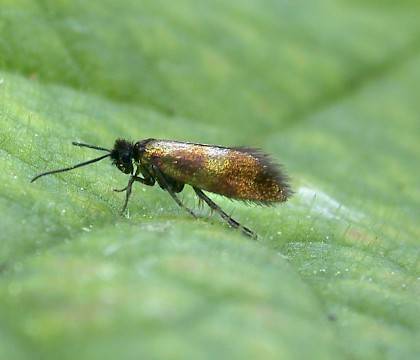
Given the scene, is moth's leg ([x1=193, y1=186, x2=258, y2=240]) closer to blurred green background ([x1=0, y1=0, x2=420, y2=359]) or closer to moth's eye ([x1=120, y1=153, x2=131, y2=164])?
blurred green background ([x1=0, y1=0, x2=420, y2=359])

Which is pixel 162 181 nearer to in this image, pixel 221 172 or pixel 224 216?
pixel 221 172

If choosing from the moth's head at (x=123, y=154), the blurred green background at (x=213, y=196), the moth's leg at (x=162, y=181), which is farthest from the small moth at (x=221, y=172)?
the blurred green background at (x=213, y=196)

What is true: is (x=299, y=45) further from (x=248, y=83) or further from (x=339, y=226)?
(x=339, y=226)

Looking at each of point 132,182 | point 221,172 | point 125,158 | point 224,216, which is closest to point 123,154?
point 125,158

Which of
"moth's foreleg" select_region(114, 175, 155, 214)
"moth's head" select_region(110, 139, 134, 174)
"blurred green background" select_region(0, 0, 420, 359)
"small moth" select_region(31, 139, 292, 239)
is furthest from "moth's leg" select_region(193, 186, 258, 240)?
"moth's head" select_region(110, 139, 134, 174)

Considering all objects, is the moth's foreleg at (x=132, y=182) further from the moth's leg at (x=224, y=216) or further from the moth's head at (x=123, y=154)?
the moth's leg at (x=224, y=216)
